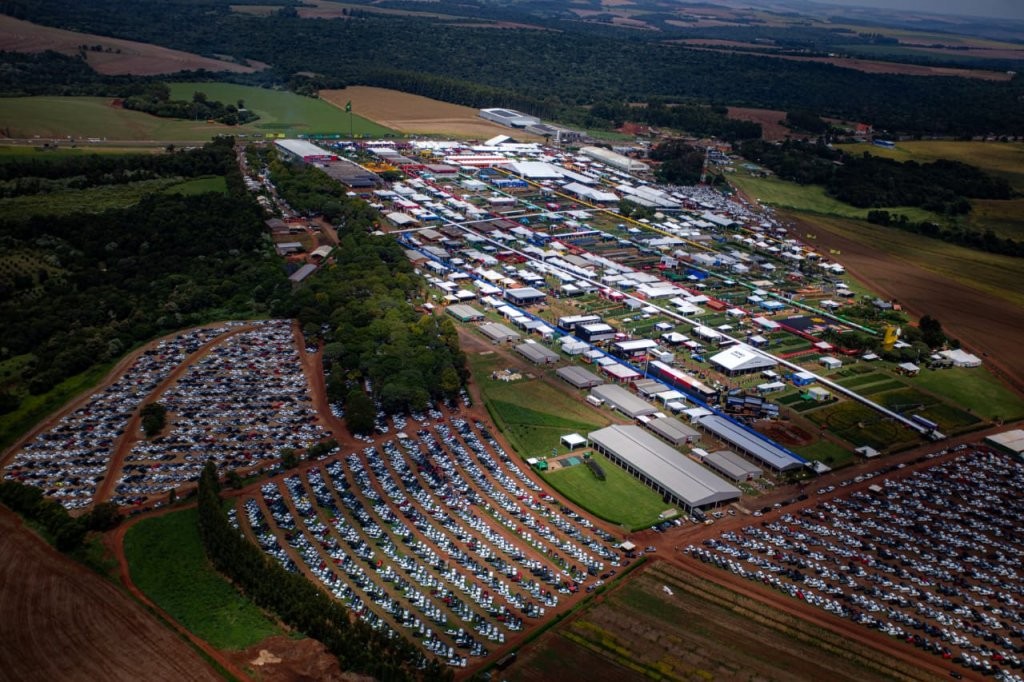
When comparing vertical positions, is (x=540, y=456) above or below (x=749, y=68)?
below

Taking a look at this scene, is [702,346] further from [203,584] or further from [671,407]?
[203,584]

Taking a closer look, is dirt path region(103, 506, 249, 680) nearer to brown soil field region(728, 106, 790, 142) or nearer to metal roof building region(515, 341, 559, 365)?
metal roof building region(515, 341, 559, 365)

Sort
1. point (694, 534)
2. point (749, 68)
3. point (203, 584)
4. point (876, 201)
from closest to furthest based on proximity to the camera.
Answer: point (203, 584)
point (694, 534)
point (876, 201)
point (749, 68)

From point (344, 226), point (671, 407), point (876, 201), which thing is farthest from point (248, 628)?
point (876, 201)

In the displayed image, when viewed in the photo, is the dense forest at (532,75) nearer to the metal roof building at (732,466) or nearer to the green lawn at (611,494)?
the metal roof building at (732,466)

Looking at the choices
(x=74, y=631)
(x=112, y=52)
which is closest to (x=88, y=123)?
(x=112, y=52)

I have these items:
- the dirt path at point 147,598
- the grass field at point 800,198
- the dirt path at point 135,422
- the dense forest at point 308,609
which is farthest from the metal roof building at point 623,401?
the grass field at point 800,198
